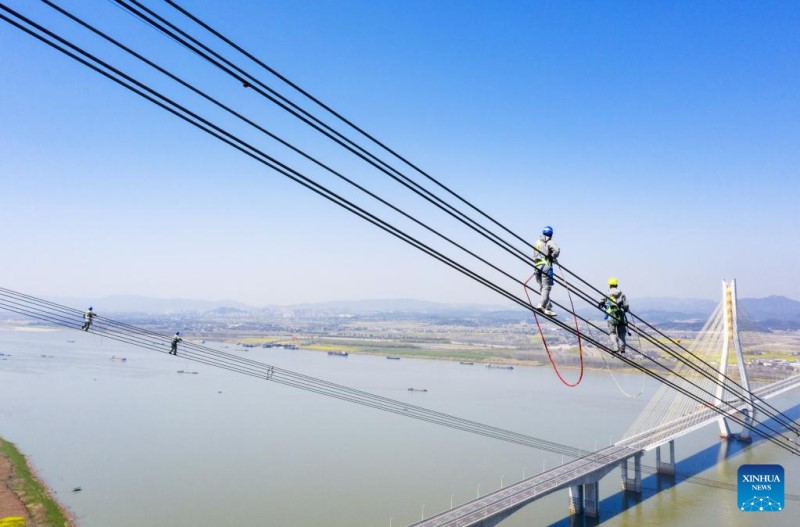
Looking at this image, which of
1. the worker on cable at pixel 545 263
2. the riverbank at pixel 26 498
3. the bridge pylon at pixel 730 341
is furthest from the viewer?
the bridge pylon at pixel 730 341

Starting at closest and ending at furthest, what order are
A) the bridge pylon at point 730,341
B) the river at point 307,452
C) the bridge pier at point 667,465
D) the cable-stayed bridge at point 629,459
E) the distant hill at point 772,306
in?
the cable-stayed bridge at point 629,459
the river at point 307,452
the bridge pier at point 667,465
the bridge pylon at point 730,341
the distant hill at point 772,306

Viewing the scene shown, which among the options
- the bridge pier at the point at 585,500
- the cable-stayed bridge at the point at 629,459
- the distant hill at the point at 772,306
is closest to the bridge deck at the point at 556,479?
the cable-stayed bridge at the point at 629,459

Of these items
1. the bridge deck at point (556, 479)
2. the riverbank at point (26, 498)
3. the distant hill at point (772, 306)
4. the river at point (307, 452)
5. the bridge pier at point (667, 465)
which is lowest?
the riverbank at point (26, 498)

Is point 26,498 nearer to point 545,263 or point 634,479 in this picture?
point 545,263

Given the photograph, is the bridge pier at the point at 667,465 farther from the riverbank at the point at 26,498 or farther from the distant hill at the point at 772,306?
the distant hill at the point at 772,306

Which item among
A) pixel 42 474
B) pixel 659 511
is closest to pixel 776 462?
pixel 659 511

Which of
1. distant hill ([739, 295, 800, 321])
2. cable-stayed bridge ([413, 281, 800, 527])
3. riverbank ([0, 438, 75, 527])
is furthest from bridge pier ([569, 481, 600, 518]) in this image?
distant hill ([739, 295, 800, 321])

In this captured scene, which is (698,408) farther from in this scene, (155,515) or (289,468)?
(155,515)

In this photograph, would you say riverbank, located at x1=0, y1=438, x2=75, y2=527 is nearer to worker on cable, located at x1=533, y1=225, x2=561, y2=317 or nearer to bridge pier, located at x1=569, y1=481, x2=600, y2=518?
bridge pier, located at x1=569, y1=481, x2=600, y2=518
